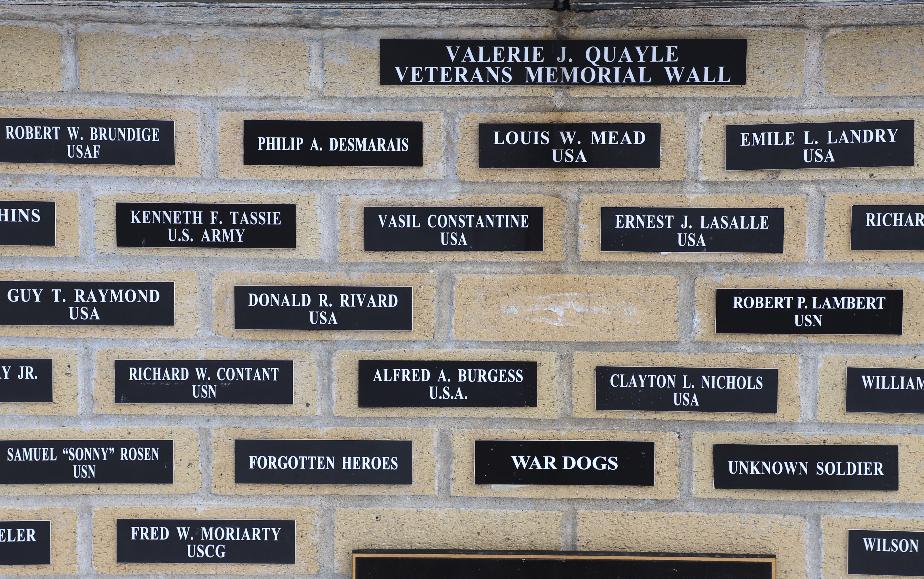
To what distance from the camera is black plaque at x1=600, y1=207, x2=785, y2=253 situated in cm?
121

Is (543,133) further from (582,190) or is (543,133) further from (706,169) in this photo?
(706,169)

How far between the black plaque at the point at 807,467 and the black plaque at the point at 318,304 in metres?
0.62

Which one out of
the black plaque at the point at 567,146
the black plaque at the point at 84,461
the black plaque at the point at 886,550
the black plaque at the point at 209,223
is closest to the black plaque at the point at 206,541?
the black plaque at the point at 84,461

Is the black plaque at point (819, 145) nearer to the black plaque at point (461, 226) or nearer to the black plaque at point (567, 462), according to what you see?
the black plaque at point (461, 226)

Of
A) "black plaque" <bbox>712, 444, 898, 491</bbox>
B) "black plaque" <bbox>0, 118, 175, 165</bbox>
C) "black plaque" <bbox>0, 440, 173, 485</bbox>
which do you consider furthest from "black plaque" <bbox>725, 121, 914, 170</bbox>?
"black plaque" <bbox>0, 440, 173, 485</bbox>

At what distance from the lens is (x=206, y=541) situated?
128 cm

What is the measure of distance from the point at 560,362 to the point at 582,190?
305 millimetres

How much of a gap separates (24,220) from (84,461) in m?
0.44

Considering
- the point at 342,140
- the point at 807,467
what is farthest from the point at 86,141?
the point at 807,467

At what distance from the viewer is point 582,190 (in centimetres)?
123

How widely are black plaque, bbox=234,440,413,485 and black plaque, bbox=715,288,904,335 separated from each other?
61cm

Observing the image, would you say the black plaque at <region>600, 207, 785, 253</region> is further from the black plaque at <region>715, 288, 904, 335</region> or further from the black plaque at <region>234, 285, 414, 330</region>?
the black plaque at <region>234, 285, 414, 330</region>

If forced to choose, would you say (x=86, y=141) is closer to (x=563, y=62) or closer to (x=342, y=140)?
(x=342, y=140)

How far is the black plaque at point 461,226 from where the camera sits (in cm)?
123
